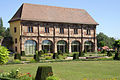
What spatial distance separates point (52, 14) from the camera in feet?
164

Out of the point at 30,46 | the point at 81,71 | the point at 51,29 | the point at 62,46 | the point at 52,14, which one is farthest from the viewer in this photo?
the point at 62,46

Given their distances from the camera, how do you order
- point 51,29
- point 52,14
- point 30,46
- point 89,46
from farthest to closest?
point 89,46
point 52,14
point 51,29
point 30,46

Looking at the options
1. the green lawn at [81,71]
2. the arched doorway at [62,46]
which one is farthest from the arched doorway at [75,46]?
the green lawn at [81,71]

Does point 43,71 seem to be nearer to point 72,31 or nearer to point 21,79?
point 21,79

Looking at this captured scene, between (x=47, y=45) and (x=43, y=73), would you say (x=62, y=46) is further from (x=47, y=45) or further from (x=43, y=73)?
(x=43, y=73)

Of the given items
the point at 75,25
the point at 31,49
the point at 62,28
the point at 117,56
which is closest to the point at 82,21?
the point at 75,25

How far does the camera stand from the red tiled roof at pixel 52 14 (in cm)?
4625

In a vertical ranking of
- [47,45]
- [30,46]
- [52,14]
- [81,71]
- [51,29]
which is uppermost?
[52,14]

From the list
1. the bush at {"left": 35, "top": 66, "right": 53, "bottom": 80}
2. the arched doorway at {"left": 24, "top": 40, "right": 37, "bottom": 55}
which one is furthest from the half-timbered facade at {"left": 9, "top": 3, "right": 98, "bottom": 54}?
the bush at {"left": 35, "top": 66, "right": 53, "bottom": 80}

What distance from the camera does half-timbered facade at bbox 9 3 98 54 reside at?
4506cm

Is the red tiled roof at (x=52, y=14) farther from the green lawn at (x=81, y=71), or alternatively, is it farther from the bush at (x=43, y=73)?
the bush at (x=43, y=73)

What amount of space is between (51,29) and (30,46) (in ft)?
19.7

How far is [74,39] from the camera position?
169 ft

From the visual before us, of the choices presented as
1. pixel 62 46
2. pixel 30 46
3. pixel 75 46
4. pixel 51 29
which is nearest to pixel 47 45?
pixel 51 29
